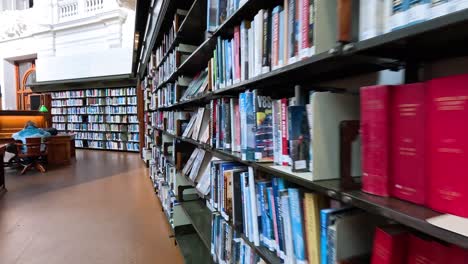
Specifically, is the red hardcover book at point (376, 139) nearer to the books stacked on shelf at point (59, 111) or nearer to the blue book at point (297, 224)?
the blue book at point (297, 224)

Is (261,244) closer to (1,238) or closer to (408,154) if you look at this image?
(408,154)

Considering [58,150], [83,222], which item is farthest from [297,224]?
[58,150]

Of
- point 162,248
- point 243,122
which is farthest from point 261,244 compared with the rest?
point 162,248


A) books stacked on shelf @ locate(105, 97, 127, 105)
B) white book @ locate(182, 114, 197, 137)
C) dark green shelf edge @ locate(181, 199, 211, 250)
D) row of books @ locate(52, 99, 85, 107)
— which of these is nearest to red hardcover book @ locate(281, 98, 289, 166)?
dark green shelf edge @ locate(181, 199, 211, 250)

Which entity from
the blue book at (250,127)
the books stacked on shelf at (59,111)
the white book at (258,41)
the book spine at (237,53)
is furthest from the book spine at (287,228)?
the books stacked on shelf at (59,111)

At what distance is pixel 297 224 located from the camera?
2.62ft

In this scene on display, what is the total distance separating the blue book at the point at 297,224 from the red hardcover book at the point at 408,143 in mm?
301

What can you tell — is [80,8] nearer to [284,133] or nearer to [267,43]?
[267,43]

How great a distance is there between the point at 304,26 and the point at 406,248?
60 cm

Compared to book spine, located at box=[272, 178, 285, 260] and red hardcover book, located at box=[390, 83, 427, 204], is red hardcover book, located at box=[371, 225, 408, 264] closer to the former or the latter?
red hardcover book, located at box=[390, 83, 427, 204]

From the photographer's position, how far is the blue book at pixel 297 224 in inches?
30.9

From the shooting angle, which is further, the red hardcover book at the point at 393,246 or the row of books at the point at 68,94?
the row of books at the point at 68,94

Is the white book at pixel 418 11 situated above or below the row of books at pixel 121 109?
below

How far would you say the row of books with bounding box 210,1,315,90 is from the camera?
0.74m
